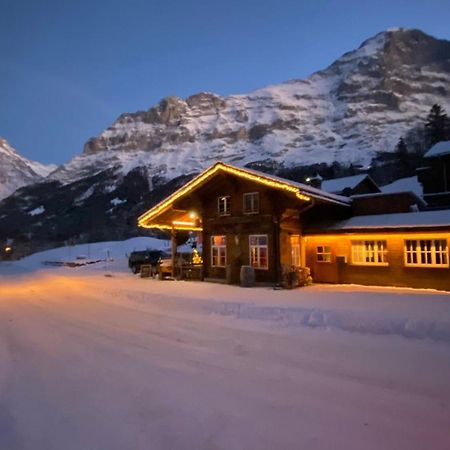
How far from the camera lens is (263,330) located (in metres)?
10.7

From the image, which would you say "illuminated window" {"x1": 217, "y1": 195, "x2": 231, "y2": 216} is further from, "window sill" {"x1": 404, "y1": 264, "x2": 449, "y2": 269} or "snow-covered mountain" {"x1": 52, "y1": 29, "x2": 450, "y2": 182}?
"snow-covered mountain" {"x1": 52, "y1": 29, "x2": 450, "y2": 182}

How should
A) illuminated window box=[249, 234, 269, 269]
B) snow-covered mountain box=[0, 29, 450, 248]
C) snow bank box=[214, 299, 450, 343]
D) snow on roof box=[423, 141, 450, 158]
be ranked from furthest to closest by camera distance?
snow-covered mountain box=[0, 29, 450, 248]
snow on roof box=[423, 141, 450, 158]
illuminated window box=[249, 234, 269, 269]
snow bank box=[214, 299, 450, 343]

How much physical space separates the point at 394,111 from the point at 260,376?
158 m

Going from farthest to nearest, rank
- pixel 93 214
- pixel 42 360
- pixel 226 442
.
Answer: pixel 93 214, pixel 42 360, pixel 226 442

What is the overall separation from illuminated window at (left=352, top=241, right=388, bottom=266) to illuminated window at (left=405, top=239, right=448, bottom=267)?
3.75ft

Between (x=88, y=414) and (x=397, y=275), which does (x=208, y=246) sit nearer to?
(x=397, y=275)

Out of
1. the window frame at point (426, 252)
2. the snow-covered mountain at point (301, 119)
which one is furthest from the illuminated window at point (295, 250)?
the snow-covered mountain at point (301, 119)

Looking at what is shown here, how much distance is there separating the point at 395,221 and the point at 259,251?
22.2ft

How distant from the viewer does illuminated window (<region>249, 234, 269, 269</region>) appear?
20781 millimetres

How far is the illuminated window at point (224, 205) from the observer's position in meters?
22.7

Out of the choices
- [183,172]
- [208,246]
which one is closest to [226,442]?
[208,246]

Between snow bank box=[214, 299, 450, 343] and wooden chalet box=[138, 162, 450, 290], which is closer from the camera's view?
snow bank box=[214, 299, 450, 343]

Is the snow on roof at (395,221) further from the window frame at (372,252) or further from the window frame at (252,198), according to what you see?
the window frame at (252,198)

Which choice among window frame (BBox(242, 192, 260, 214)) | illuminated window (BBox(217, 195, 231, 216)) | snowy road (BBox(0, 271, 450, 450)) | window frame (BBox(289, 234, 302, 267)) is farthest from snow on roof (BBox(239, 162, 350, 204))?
snowy road (BBox(0, 271, 450, 450))
